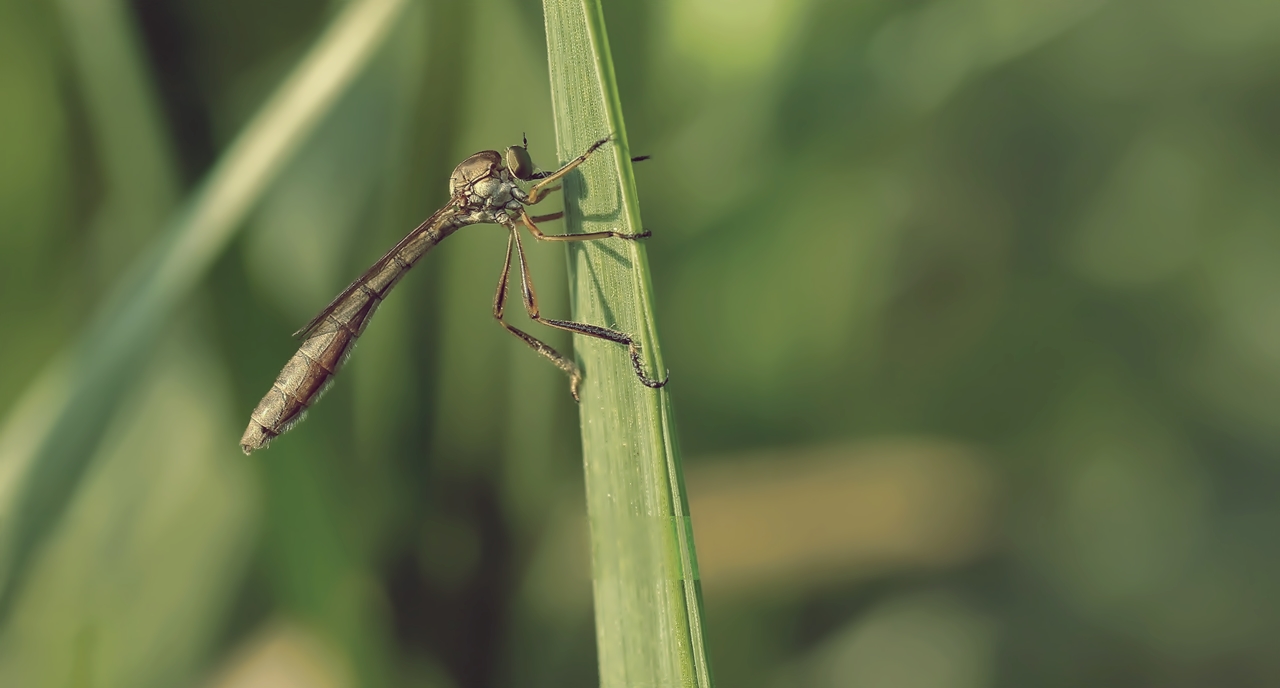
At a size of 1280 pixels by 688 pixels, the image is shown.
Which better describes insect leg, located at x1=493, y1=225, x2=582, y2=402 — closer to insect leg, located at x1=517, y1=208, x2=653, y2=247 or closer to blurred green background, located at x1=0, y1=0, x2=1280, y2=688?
insect leg, located at x1=517, y1=208, x2=653, y2=247

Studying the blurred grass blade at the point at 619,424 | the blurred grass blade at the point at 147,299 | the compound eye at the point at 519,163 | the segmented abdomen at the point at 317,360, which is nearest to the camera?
the blurred grass blade at the point at 619,424

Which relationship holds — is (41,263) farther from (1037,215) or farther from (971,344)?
(1037,215)

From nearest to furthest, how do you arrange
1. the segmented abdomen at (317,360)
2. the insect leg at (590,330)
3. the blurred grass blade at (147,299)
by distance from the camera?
the insect leg at (590,330) < the blurred grass blade at (147,299) < the segmented abdomen at (317,360)

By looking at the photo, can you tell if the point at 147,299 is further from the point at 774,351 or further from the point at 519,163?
the point at 774,351

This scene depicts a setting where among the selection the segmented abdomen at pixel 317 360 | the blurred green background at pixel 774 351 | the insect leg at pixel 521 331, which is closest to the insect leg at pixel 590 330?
the insect leg at pixel 521 331

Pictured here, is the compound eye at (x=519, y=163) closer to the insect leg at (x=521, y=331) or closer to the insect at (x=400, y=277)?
the insect at (x=400, y=277)

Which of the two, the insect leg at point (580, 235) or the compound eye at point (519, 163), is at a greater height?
the compound eye at point (519, 163)

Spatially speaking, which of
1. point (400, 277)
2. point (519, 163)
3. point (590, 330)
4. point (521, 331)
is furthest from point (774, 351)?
point (400, 277)

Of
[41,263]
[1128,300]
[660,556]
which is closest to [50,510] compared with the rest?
[41,263]
